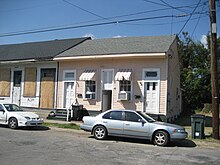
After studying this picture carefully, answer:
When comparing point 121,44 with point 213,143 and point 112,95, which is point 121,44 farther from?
point 213,143

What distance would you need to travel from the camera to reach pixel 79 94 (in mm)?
20938

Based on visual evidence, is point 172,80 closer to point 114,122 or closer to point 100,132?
point 114,122

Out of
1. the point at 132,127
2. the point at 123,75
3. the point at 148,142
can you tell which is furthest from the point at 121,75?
the point at 132,127

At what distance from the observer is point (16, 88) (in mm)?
24562

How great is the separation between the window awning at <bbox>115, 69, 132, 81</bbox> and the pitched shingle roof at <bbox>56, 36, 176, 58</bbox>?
4.39 feet

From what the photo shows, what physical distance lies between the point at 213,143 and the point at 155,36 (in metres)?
11.7

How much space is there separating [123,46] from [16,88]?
1069 cm

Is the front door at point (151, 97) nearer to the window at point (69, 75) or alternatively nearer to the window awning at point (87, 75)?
the window awning at point (87, 75)

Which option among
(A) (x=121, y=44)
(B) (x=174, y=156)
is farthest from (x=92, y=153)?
(A) (x=121, y=44)

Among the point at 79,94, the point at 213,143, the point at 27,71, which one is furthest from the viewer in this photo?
the point at 27,71

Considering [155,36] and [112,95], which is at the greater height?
[155,36]

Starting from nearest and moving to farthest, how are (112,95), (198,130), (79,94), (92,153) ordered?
(92,153)
(198,130)
(112,95)
(79,94)

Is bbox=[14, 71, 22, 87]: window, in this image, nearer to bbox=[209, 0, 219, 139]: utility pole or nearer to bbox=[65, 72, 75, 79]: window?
bbox=[65, 72, 75, 79]: window

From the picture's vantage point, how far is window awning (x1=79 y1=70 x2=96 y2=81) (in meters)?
20.2
